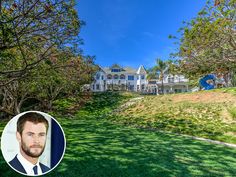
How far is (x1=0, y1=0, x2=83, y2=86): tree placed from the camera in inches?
220

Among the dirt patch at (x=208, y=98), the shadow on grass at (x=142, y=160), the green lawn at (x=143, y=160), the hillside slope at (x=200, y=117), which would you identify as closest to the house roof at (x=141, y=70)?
the dirt patch at (x=208, y=98)

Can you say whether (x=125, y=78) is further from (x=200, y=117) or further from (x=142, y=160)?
(x=142, y=160)

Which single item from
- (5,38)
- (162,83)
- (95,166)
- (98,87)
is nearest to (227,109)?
(95,166)

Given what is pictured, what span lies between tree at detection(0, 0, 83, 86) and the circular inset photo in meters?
4.14

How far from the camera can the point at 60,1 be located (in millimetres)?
6121

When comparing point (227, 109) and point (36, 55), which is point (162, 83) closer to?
point (227, 109)

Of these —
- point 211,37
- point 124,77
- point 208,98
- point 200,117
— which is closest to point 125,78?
point 124,77

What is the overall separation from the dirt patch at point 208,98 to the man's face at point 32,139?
1653cm

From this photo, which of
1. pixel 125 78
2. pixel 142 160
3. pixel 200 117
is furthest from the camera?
pixel 125 78

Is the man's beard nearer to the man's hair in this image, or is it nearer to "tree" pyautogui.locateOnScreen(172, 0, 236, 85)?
the man's hair

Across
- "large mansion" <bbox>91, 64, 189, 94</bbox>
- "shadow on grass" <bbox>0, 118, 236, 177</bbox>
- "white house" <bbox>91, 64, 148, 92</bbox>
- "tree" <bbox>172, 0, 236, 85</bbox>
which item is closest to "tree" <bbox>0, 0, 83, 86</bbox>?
"shadow on grass" <bbox>0, 118, 236, 177</bbox>

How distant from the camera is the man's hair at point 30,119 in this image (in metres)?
1.90

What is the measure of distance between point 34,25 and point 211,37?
30.3 feet

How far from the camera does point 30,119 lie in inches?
77.1
